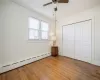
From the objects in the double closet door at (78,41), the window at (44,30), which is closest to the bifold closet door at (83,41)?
the double closet door at (78,41)

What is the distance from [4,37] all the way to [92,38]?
350cm

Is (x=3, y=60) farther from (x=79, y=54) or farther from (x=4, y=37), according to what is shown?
(x=79, y=54)

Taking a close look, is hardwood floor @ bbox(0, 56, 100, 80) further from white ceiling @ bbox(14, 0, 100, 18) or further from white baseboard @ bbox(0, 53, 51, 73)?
white ceiling @ bbox(14, 0, 100, 18)

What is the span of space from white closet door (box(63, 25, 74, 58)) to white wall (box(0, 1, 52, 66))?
1971 mm

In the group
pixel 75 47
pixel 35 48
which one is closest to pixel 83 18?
pixel 75 47

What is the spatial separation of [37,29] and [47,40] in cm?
96

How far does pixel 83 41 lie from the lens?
3328 millimetres

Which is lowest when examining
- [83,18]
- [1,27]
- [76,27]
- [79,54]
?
[79,54]

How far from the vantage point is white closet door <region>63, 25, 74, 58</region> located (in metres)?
3.86

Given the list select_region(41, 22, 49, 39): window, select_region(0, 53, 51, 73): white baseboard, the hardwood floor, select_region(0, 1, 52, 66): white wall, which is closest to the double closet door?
the hardwood floor

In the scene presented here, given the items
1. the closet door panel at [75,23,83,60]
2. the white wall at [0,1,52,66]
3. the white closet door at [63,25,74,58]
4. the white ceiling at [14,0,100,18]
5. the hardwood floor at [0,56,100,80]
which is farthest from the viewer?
the white closet door at [63,25,74,58]

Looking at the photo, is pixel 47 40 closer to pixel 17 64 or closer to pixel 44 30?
pixel 44 30

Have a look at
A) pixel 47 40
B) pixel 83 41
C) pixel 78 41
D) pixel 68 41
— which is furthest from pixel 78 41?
pixel 47 40

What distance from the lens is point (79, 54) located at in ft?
11.5
